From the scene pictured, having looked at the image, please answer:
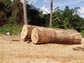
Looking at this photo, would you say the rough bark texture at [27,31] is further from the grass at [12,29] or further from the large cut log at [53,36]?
the grass at [12,29]

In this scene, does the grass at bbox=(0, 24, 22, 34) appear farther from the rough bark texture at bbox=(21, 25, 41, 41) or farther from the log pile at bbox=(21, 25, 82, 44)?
the log pile at bbox=(21, 25, 82, 44)

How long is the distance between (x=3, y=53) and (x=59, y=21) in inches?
662

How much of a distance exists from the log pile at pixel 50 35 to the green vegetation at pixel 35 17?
9715mm

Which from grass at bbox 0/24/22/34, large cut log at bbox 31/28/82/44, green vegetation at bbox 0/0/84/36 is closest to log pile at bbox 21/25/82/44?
large cut log at bbox 31/28/82/44

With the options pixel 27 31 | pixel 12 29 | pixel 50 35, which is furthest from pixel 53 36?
pixel 12 29

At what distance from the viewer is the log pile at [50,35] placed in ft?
45.6

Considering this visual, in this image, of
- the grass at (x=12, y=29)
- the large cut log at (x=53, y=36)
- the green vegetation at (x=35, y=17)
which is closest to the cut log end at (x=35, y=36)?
the large cut log at (x=53, y=36)

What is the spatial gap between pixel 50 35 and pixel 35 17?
44.3ft

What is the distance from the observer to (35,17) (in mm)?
27469

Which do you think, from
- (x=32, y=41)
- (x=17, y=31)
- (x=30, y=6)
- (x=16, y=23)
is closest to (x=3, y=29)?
(x=17, y=31)

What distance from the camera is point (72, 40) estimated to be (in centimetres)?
1455

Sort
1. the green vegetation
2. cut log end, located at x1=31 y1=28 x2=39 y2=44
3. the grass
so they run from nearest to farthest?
1. cut log end, located at x1=31 y1=28 x2=39 y2=44
2. the grass
3. the green vegetation

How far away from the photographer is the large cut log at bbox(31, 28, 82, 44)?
13901mm

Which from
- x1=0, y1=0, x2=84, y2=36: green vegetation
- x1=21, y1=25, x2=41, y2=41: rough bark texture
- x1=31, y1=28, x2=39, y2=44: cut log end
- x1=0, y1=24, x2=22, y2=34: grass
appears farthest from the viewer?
x1=0, y1=0, x2=84, y2=36: green vegetation
